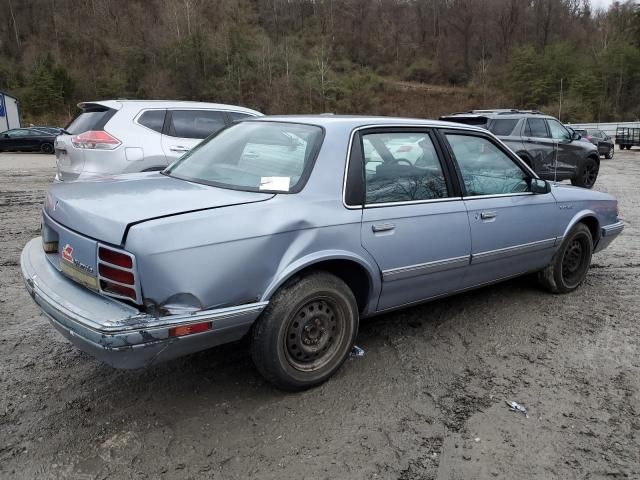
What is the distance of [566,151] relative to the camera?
11664mm

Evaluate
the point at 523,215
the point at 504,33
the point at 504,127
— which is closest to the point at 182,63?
the point at 504,33

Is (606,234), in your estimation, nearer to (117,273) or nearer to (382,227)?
(382,227)

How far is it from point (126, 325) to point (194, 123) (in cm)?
547

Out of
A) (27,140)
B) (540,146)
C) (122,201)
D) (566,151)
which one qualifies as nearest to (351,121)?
(122,201)

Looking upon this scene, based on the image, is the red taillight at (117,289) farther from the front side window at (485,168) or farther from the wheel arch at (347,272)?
the front side window at (485,168)

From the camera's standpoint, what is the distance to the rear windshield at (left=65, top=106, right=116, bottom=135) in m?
6.73

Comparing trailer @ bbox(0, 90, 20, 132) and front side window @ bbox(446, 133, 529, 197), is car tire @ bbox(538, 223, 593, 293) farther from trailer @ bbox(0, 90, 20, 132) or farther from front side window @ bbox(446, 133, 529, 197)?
trailer @ bbox(0, 90, 20, 132)

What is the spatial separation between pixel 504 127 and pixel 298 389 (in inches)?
381

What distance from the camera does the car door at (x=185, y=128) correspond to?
7.01m

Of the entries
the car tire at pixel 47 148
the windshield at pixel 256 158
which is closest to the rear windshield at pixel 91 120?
the windshield at pixel 256 158

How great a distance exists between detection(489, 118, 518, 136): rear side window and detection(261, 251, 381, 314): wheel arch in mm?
8969

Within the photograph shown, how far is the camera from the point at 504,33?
81.8 meters

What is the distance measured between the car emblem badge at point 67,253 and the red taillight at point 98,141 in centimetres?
404

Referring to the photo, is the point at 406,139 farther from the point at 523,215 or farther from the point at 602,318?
the point at 602,318
